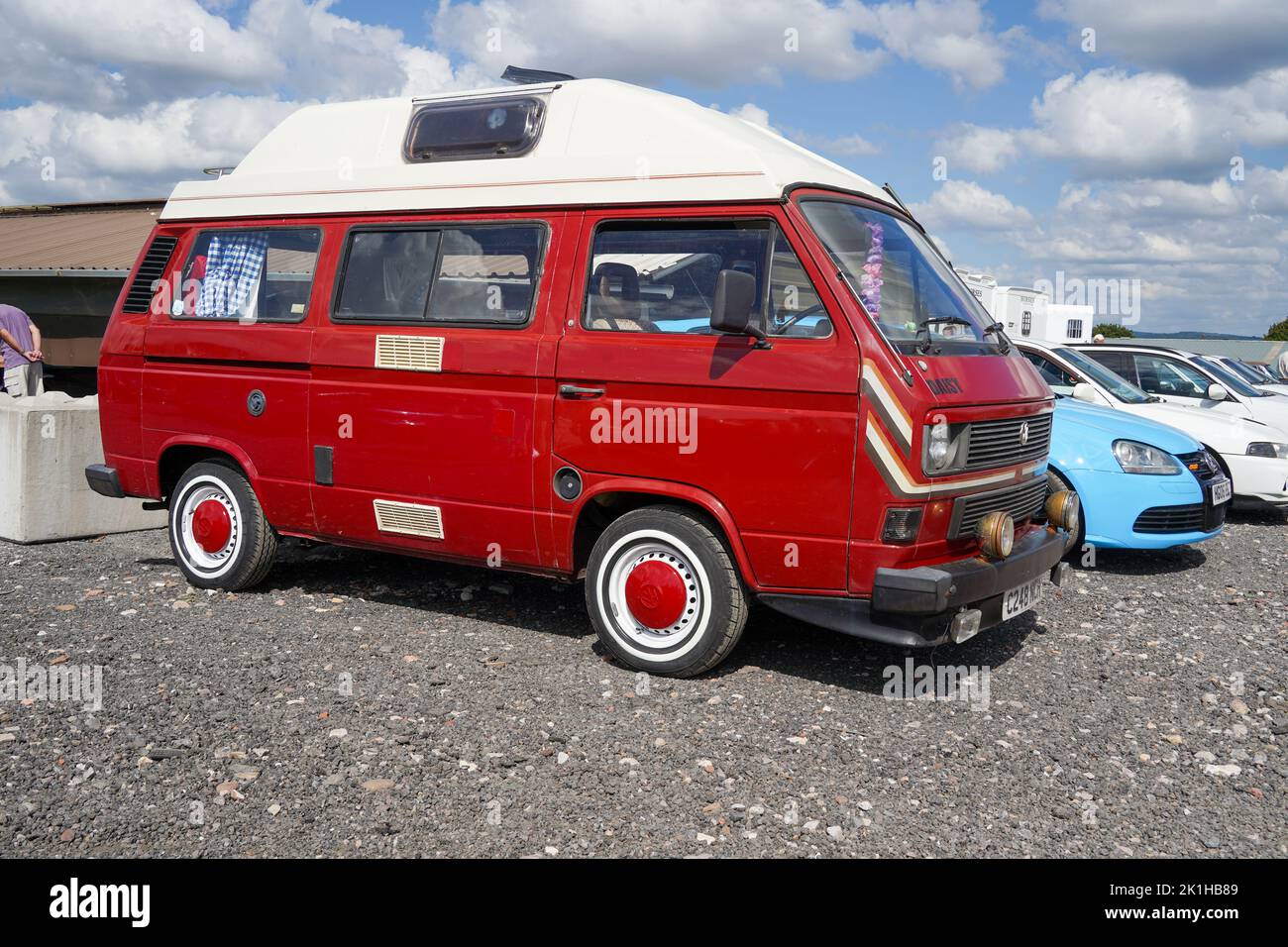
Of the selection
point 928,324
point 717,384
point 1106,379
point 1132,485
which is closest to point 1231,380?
point 1106,379

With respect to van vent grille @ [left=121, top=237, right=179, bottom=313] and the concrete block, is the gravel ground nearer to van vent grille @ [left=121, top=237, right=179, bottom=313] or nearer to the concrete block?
the concrete block

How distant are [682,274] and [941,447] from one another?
1475 millimetres

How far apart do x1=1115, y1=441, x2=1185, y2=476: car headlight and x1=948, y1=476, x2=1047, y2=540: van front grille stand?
2.07 metres

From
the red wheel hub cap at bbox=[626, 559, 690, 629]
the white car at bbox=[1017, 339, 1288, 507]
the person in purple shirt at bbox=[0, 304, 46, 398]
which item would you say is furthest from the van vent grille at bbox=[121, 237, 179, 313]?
the white car at bbox=[1017, 339, 1288, 507]

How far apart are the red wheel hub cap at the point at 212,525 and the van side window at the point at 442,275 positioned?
61.1 inches

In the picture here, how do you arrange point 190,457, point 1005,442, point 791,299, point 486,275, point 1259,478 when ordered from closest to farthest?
point 791,299, point 1005,442, point 486,275, point 190,457, point 1259,478

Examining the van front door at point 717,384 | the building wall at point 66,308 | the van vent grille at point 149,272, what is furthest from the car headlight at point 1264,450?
the building wall at point 66,308

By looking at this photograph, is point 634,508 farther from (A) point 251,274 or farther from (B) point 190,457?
(B) point 190,457

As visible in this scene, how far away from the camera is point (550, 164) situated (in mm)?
5527

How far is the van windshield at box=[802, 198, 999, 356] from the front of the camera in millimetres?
4898

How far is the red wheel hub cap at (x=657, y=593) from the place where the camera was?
5.19m

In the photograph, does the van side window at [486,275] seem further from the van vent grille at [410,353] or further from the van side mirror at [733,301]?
the van side mirror at [733,301]
